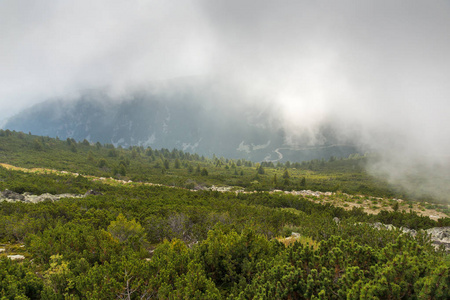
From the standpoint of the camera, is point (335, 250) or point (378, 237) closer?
point (335, 250)

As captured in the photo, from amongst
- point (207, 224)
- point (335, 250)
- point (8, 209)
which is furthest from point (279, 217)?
point (8, 209)

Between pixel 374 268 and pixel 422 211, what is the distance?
28575 mm

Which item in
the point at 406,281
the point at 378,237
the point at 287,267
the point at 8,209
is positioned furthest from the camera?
the point at 8,209

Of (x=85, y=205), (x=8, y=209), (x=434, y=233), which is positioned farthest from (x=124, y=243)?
(x=434, y=233)

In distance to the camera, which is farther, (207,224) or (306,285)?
(207,224)

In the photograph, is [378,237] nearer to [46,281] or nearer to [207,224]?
[207,224]

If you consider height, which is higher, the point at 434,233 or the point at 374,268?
the point at 374,268

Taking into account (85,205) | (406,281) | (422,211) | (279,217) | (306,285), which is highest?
(406,281)

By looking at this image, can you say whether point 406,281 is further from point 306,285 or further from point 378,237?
point 378,237

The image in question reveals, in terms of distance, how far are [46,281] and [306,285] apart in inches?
237

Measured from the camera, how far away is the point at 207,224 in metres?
10.5

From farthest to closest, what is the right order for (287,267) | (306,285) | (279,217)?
1. (279,217)
2. (287,267)
3. (306,285)

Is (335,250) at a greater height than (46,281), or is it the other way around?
(335,250)

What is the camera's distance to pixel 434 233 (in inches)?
504
